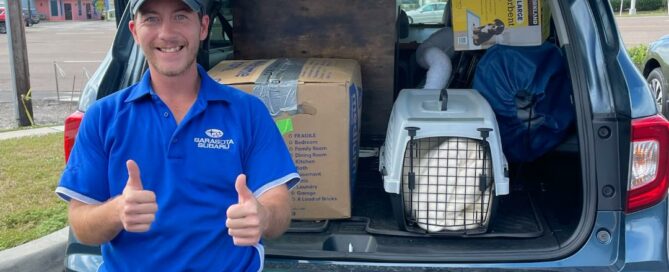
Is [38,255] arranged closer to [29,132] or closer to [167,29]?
[167,29]

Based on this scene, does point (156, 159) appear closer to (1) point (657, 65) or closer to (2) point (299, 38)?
(2) point (299, 38)

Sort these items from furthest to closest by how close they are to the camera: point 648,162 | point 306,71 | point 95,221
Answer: point 306,71, point 648,162, point 95,221

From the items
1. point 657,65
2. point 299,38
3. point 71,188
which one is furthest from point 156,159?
point 657,65

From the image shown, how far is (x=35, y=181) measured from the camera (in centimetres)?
482

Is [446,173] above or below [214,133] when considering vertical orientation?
below

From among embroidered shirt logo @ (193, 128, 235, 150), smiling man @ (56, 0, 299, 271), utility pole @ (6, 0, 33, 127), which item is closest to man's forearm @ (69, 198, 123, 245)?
smiling man @ (56, 0, 299, 271)

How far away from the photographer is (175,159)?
5.75 ft

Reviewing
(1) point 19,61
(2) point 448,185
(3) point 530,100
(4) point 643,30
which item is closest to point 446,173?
(2) point 448,185

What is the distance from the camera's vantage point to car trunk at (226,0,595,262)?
233cm

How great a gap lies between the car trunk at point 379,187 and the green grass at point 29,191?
1592mm

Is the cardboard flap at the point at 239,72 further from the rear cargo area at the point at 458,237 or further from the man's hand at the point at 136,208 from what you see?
the man's hand at the point at 136,208

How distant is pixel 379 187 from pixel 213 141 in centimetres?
157

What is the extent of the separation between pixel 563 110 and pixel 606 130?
863 mm

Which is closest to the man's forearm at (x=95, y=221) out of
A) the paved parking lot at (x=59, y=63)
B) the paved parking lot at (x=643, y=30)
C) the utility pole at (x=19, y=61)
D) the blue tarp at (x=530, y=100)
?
the blue tarp at (x=530, y=100)
